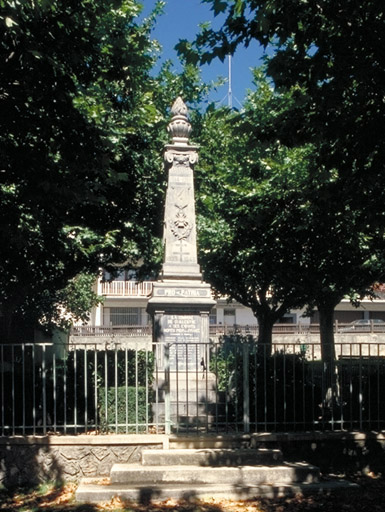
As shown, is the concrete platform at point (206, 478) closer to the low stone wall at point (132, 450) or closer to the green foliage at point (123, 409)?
the low stone wall at point (132, 450)

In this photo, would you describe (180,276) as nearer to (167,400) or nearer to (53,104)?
(167,400)

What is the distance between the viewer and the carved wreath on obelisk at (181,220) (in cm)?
1252

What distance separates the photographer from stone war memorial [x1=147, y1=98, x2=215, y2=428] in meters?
11.6

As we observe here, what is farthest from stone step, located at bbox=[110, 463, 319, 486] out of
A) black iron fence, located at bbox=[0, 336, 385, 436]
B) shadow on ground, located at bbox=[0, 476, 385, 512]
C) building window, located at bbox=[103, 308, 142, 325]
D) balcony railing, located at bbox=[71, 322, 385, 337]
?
building window, located at bbox=[103, 308, 142, 325]

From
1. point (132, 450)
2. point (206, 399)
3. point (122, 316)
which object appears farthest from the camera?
point (122, 316)

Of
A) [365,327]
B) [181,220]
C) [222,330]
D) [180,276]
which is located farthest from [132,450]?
[365,327]

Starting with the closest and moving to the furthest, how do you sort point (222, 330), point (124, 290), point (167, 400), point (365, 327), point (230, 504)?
point (230, 504) → point (167, 400) → point (222, 330) → point (365, 327) → point (124, 290)

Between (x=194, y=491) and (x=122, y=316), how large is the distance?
45905mm

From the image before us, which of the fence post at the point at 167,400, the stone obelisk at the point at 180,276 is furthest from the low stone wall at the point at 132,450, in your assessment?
the stone obelisk at the point at 180,276

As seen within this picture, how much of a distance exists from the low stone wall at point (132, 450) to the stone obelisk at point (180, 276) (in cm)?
207

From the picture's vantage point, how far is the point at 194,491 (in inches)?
313

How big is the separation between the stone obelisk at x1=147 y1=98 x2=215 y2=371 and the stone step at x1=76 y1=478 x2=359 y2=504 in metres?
3.22

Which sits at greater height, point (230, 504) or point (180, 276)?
point (180, 276)

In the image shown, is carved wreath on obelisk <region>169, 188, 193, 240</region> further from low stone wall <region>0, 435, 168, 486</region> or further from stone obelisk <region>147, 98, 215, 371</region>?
low stone wall <region>0, 435, 168, 486</region>
